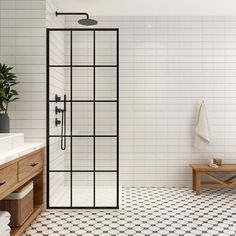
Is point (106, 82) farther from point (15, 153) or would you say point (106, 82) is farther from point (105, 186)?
point (15, 153)

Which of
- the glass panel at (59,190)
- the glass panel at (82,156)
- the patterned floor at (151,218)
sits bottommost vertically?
the patterned floor at (151,218)

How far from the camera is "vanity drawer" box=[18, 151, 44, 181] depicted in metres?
2.91

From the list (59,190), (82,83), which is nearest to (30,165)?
(59,190)

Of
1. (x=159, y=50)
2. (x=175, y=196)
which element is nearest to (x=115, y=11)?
(x=159, y=50)

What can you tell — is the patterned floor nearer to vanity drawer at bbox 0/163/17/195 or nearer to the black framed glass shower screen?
the black framed glass shower screen

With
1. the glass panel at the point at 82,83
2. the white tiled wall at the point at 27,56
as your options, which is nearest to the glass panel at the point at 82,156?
the glass panel at the point at 82,83

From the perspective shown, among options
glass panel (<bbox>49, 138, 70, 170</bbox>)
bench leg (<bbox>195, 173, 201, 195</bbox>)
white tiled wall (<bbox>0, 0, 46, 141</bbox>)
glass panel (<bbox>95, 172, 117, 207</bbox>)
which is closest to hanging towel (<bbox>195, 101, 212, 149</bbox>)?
bench leg (<bbox>195, 173, 201, 195</bbox>)

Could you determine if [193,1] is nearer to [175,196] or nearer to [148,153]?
Answer: [148,153]

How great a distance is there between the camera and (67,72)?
4770 mm

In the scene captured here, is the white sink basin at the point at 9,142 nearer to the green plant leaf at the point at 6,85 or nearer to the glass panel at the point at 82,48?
the green plant leaf at the point at 6,85

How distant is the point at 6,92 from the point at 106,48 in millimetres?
1938

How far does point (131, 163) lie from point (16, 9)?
8.92 feet

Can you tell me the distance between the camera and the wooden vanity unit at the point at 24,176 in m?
2.49

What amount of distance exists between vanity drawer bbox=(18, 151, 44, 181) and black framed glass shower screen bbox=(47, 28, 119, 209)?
41 centimetres
